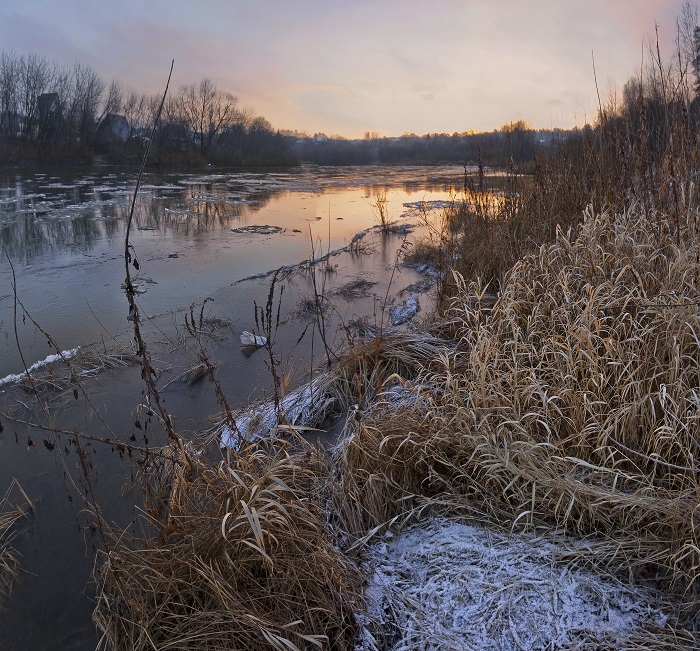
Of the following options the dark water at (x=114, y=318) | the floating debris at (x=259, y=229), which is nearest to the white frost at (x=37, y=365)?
the dark water at (x=114, y=318)

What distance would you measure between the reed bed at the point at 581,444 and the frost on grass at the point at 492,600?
114 mm

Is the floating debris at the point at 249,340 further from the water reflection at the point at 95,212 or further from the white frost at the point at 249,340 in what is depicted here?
the water reflection at the point at 95,212

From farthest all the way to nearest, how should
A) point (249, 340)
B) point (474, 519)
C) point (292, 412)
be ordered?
point (249, 340) < point (292, 412) < point (474, 519)

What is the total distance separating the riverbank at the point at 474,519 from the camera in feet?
6.59

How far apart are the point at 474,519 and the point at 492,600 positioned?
1.58 ft

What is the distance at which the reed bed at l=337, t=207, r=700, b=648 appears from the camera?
2.25 m

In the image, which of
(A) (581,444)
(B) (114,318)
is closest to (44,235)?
(B) (114,318)

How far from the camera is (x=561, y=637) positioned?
1924 mm

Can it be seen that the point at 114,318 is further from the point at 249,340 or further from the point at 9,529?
the point at 9,529

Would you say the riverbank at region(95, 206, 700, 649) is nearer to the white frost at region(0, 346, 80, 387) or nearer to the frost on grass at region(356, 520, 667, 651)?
the frost on grass at region(356, 520, 667, 651)

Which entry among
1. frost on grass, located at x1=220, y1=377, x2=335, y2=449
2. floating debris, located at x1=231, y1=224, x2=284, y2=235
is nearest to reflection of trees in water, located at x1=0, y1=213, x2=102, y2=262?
floating debris, located at x1=231, y1=224, x2=284, y2=235

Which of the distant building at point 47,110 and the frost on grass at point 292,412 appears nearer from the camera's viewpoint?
Answer: the frost on grass at point 292,412

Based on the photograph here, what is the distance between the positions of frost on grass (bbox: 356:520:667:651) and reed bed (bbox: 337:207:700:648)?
0.11m

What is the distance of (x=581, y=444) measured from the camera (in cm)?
265
